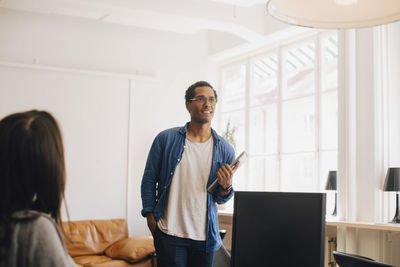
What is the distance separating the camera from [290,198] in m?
1.64

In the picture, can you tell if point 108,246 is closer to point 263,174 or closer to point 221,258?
point 263,174

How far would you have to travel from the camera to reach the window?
530cm

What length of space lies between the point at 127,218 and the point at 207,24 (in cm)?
256

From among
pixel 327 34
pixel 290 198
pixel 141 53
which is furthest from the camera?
pixel 141 53

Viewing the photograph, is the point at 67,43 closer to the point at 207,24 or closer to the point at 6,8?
the point at 6,8

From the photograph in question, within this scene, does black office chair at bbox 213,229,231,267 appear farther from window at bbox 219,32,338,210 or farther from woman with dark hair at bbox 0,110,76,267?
window at bbox 219,32,338,210

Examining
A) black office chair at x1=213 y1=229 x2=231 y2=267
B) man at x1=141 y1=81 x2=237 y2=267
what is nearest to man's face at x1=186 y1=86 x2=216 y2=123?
man at x1=141 y1=81 x2=237 y2=267

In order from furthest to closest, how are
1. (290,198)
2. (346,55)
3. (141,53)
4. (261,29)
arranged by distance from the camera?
(141,53), (261,29), (346,55), (290,198)

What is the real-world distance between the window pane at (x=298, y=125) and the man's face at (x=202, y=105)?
300 centimetres

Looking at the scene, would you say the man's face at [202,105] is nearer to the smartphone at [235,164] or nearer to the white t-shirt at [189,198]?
the white t-shirt at [189,198]

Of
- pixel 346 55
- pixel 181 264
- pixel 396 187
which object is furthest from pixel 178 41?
pixel 181 264

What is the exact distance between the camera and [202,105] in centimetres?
268

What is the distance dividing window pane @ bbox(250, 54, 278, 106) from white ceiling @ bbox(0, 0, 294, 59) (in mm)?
408

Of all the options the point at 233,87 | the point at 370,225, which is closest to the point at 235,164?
the point at 370,225
